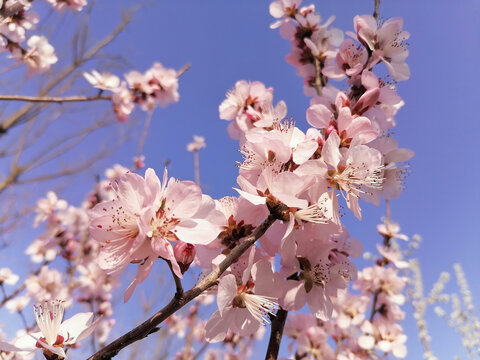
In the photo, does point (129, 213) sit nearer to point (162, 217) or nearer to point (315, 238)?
point (162, 217)

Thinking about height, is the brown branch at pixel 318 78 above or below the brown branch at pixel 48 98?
above

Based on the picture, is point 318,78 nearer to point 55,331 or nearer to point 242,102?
point 242,102

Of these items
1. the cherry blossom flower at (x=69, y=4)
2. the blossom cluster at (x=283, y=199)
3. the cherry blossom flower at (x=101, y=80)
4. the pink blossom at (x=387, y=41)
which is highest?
the cherry blossom flower at (x=69, y=4)

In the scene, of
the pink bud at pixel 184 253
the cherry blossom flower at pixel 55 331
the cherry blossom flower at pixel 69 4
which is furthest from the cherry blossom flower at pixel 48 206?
the pink bud at pixel 184 253

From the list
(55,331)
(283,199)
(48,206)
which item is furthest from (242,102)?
(48,206)

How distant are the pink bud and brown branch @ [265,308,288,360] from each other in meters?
0.38

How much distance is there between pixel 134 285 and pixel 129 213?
16cm

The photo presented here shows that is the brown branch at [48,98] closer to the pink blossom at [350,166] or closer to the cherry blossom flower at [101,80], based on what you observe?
the cherry blossom flower at [101,80]

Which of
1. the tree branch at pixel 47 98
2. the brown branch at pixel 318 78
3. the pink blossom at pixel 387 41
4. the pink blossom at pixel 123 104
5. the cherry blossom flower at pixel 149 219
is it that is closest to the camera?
the cherry blossom flower at pixel 149 219

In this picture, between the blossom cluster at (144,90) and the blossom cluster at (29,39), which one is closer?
the blossom cluster at (29,39)

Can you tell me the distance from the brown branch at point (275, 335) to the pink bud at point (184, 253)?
0.38m

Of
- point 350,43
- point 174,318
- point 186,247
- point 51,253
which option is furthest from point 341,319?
point 174,318

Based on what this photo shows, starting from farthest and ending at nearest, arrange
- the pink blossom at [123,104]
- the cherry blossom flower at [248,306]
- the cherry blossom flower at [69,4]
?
the pink blossom at [123,104]
the cherry blossom flower at [69,4]
the cherry blossom flower at [248,306]

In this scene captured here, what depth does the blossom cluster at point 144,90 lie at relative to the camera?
2.83 metres
